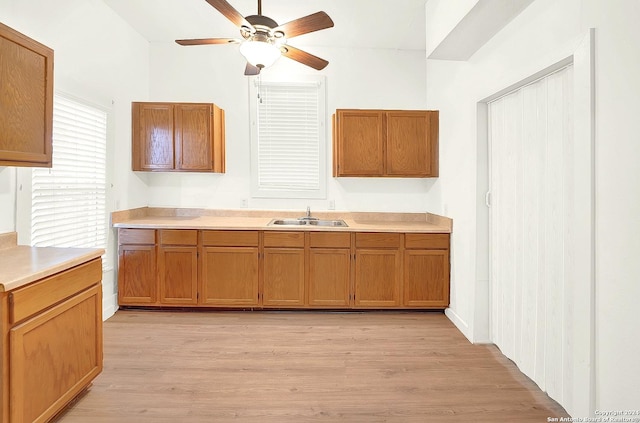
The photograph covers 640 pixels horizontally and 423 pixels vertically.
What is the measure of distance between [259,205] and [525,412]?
10.4 feet

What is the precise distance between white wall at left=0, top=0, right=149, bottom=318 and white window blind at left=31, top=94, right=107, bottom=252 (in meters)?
0.11

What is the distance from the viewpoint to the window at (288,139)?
4.20 m

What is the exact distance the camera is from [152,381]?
234 cm

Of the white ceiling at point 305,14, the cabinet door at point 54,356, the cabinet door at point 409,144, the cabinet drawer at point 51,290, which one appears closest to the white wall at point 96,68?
the white ceiling at point 305,14

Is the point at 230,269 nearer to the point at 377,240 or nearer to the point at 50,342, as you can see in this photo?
the point at 377,240

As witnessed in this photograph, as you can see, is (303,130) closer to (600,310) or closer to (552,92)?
(552,92)

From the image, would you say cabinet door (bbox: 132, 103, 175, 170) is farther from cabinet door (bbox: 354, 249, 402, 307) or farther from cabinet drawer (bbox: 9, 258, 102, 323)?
cabinet door (bbox: 354, 249, 402, 307)

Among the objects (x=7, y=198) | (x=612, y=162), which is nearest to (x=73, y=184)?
(x=7, y=198)

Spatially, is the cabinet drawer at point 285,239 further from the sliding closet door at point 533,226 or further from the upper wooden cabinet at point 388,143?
the sliding closet door at point 533,226

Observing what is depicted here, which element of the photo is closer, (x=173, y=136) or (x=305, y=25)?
(x=305, y=25)

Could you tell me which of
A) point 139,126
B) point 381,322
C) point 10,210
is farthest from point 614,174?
point 139,126

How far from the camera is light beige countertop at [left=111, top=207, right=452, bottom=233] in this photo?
11.6 feet

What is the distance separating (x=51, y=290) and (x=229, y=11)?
5.94 feet

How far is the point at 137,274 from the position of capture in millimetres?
3578
